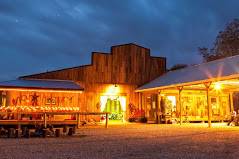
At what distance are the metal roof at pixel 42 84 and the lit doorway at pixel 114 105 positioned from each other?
2.76m

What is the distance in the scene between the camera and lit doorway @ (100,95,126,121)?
1994cm

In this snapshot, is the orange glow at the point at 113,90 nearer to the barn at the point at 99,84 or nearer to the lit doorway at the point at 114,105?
the barn at the point at 99,84

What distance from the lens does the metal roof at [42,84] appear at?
1588 centimetres

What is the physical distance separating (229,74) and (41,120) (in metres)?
8.01

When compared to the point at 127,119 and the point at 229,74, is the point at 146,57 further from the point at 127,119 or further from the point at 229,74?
the point at 229,74

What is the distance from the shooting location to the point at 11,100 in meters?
16.2


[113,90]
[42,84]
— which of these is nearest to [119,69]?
[113,90]

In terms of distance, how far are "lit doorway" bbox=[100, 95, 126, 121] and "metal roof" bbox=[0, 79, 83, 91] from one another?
9.05ft

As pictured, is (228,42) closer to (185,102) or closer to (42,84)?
(185,102)

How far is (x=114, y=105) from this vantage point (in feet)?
66.2

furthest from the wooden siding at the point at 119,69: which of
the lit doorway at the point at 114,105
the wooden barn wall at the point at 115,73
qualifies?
the lit doorway at the point at 114,105

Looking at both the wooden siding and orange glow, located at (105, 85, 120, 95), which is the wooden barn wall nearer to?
the wooden siding

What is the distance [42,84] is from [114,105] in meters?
5.55

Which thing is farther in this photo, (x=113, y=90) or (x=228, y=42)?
(x=228, y=42)
